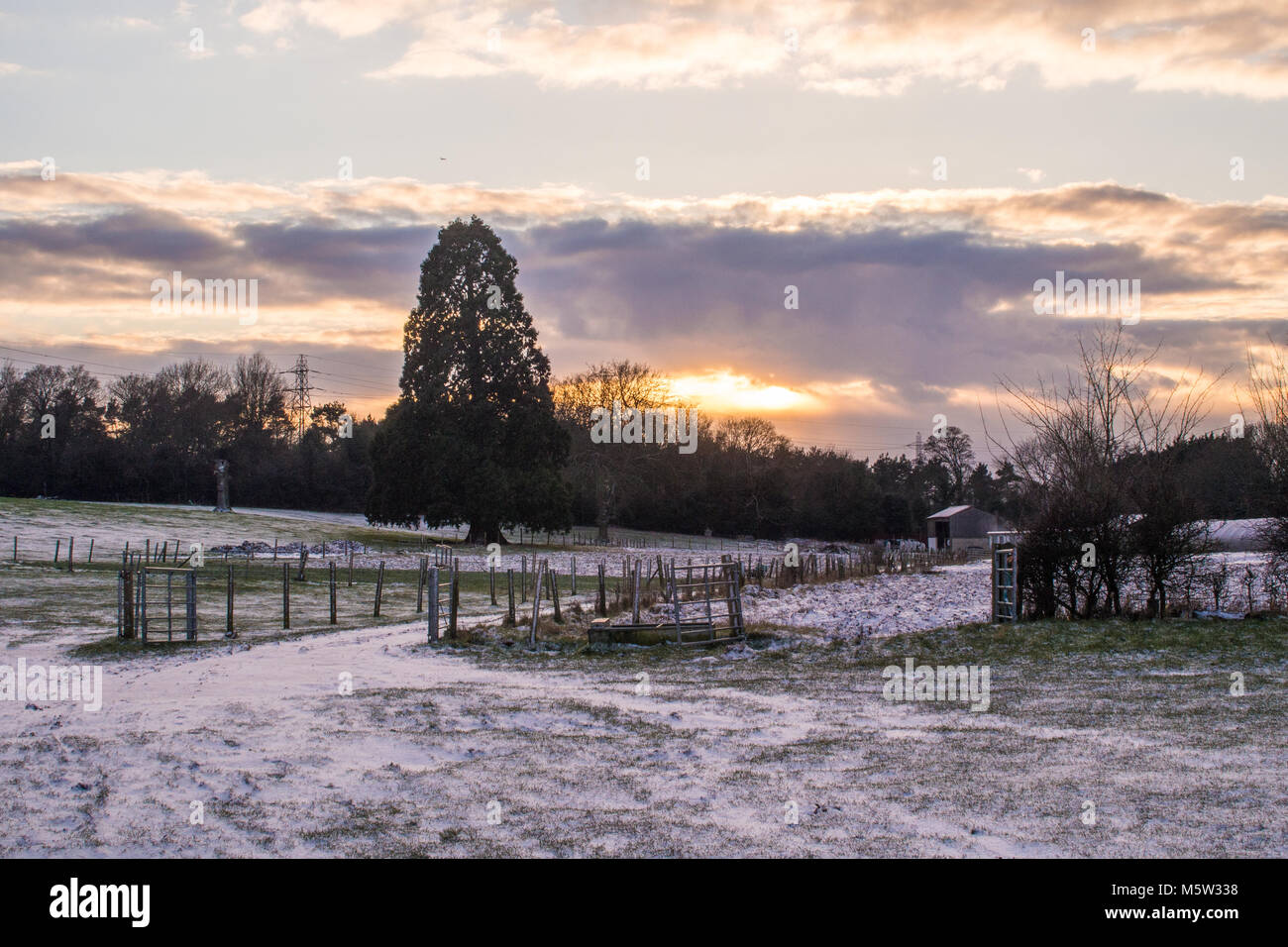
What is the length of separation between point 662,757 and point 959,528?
84409 mm

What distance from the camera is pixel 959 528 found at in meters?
91.1

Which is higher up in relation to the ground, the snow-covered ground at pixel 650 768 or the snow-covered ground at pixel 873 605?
the snow-covered ground at pixel 650 768

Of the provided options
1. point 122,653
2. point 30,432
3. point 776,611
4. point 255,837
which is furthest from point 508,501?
point 255,837

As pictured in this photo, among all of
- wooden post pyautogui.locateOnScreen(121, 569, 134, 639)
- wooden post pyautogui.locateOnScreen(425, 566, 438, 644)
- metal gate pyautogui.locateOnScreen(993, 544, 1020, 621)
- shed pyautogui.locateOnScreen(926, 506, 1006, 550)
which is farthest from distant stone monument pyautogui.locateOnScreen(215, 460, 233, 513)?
metal gate pyautogui.locateOnScreen(993, 544, 1020, 621)

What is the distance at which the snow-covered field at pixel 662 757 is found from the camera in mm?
7797

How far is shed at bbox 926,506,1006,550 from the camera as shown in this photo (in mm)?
90062

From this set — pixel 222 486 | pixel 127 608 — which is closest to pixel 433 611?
pixel 127 608

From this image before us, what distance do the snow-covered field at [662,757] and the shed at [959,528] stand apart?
2819 inches

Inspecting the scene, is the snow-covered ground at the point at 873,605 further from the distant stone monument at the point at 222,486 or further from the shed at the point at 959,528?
the shed at the point at 959,528

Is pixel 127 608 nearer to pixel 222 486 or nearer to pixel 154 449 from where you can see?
pixel 222 486

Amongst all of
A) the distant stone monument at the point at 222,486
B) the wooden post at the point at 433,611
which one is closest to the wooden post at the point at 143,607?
the wooden post at the point at 433,611

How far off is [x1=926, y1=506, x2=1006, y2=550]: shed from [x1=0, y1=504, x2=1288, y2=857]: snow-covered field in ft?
235

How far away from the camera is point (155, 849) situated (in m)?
A: 7.57

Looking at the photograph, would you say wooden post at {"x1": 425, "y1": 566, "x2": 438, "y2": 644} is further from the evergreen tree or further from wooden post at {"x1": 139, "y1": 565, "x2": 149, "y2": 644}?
the evergreen tree
